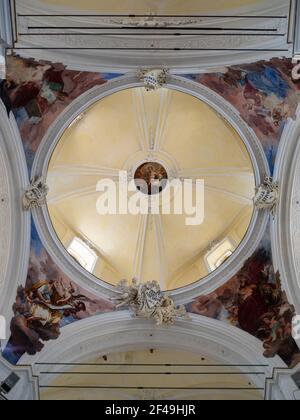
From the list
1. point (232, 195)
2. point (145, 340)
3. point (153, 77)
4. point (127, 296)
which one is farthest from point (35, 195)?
point (232, 195)

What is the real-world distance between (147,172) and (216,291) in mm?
5145

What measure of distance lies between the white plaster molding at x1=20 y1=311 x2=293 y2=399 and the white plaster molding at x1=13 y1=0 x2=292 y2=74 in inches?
213

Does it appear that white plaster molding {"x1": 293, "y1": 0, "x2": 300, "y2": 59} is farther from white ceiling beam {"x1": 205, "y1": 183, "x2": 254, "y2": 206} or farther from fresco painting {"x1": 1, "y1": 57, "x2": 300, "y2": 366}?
white ceiling beam {"x1": 205, "y1": 183, "x2": 254, "y2": 206}

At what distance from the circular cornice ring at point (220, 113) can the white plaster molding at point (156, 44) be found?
445 mm

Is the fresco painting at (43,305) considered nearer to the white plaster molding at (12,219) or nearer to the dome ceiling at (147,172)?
the white plaster molding at (12,219)

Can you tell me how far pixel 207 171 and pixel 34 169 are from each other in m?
5.54

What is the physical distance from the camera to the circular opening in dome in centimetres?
1695

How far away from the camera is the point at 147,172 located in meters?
17.0

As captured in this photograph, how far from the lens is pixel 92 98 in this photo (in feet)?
41.8

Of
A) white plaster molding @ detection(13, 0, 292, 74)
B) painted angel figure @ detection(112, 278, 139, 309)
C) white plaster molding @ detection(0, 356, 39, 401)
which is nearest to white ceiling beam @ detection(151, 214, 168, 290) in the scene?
painted angel figure @ detection(112, 278, 139, 309)

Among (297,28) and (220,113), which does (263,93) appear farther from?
(297,28)

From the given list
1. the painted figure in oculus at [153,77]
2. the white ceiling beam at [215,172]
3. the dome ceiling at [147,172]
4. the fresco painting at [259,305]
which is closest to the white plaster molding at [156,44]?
the painted figure in oculus at [153,77]

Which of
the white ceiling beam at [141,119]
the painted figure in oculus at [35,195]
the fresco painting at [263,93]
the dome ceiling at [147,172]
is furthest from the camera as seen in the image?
the white ceiling beam at [141,119]

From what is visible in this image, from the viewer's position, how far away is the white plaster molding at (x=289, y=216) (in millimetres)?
11992
